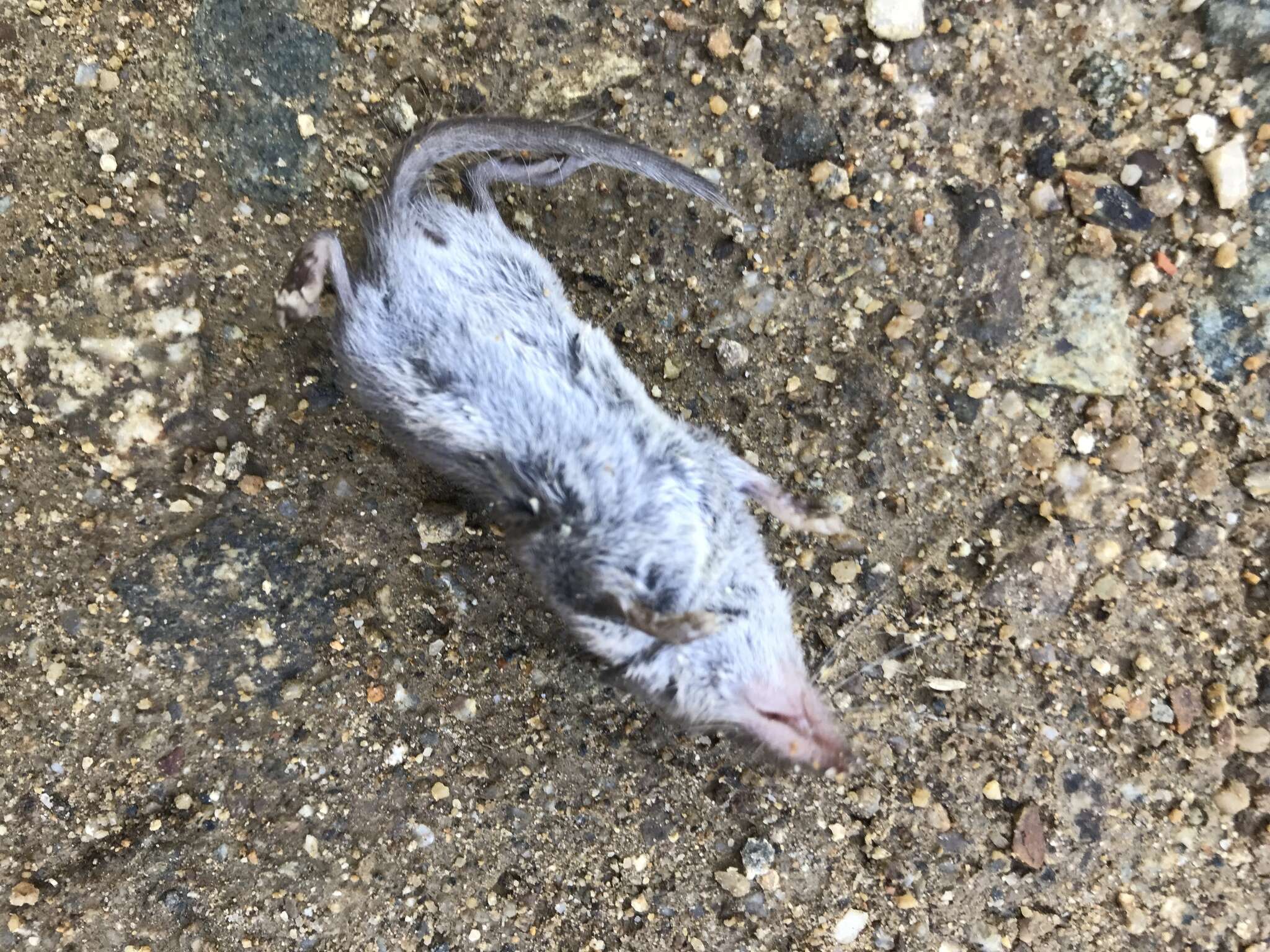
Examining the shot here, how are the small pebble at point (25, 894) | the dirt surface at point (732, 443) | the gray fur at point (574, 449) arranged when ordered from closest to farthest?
the gray fur at point (574, 449), the dirt surface at point (732, 443), the small pebble at point (25, 894)

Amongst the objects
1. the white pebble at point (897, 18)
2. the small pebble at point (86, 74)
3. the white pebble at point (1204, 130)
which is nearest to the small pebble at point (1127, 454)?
the white pebble at point (1204, 130)

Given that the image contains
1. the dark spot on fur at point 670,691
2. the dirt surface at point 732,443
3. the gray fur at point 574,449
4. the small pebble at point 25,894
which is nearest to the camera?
the gray fur at point 574,449

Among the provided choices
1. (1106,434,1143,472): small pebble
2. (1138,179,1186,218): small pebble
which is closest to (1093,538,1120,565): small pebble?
(1106,434,1143,472): small pebble

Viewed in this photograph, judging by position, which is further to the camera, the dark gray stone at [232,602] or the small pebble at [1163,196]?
the dark gray stone at [232,602]

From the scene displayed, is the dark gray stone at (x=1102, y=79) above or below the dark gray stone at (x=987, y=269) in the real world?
above

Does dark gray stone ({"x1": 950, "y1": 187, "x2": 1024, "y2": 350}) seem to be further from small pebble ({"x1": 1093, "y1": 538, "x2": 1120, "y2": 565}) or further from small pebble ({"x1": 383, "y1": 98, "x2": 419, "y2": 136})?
small pebble ({"x1": 383, "y1": 98, "x2": 419, "y2": 136})

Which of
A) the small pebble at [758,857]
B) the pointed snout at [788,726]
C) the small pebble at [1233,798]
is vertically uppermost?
the pointed snout at [788,726]

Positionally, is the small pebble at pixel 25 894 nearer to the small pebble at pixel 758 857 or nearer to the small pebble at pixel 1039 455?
the small pebble at pixel 758 857

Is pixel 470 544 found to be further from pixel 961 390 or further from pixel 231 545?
pixel 961 390
